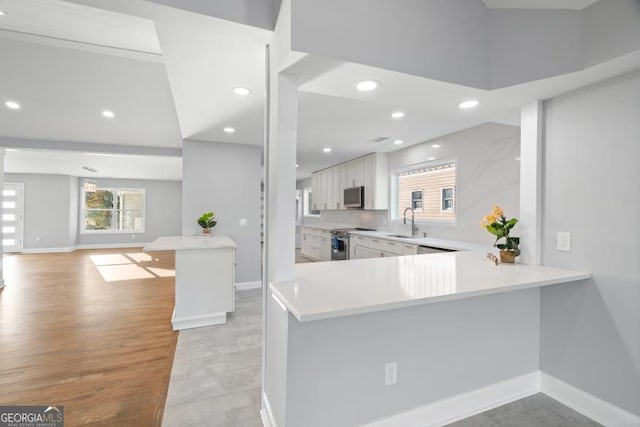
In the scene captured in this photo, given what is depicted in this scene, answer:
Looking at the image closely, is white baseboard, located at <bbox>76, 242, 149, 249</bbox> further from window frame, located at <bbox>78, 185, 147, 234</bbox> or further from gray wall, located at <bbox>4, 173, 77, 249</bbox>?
gray wall, located at <bbox>4, 173, 77, 249</bbox>

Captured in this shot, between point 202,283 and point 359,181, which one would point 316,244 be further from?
point 202,283

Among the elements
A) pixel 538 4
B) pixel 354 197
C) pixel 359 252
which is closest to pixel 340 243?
pixel 359 252

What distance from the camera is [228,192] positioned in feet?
14.6

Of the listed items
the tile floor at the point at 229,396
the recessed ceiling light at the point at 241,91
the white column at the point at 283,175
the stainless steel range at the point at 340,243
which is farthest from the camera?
the stainless steel range at the point at 340,243

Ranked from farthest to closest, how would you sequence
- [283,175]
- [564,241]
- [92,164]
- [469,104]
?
1. [92,164]
2. [469,104]
3. [564,241]
4. [283,175]

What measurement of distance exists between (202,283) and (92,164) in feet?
20.3

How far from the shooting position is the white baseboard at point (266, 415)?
158 centimetres

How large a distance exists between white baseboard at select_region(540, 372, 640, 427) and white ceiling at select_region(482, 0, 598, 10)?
2336 mm

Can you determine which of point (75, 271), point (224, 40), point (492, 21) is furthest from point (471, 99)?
point (75, 271)

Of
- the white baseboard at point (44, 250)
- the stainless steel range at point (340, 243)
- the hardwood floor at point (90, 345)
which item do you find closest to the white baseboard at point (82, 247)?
the white baseboard at point (44, 250)

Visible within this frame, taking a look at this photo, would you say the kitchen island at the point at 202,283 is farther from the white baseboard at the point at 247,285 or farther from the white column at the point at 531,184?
the white column at the point at 531,184

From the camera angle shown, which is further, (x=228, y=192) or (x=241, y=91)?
(x=228, y=192)

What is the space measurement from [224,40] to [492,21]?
1.61 metres

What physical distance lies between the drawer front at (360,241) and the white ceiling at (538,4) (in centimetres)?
351
